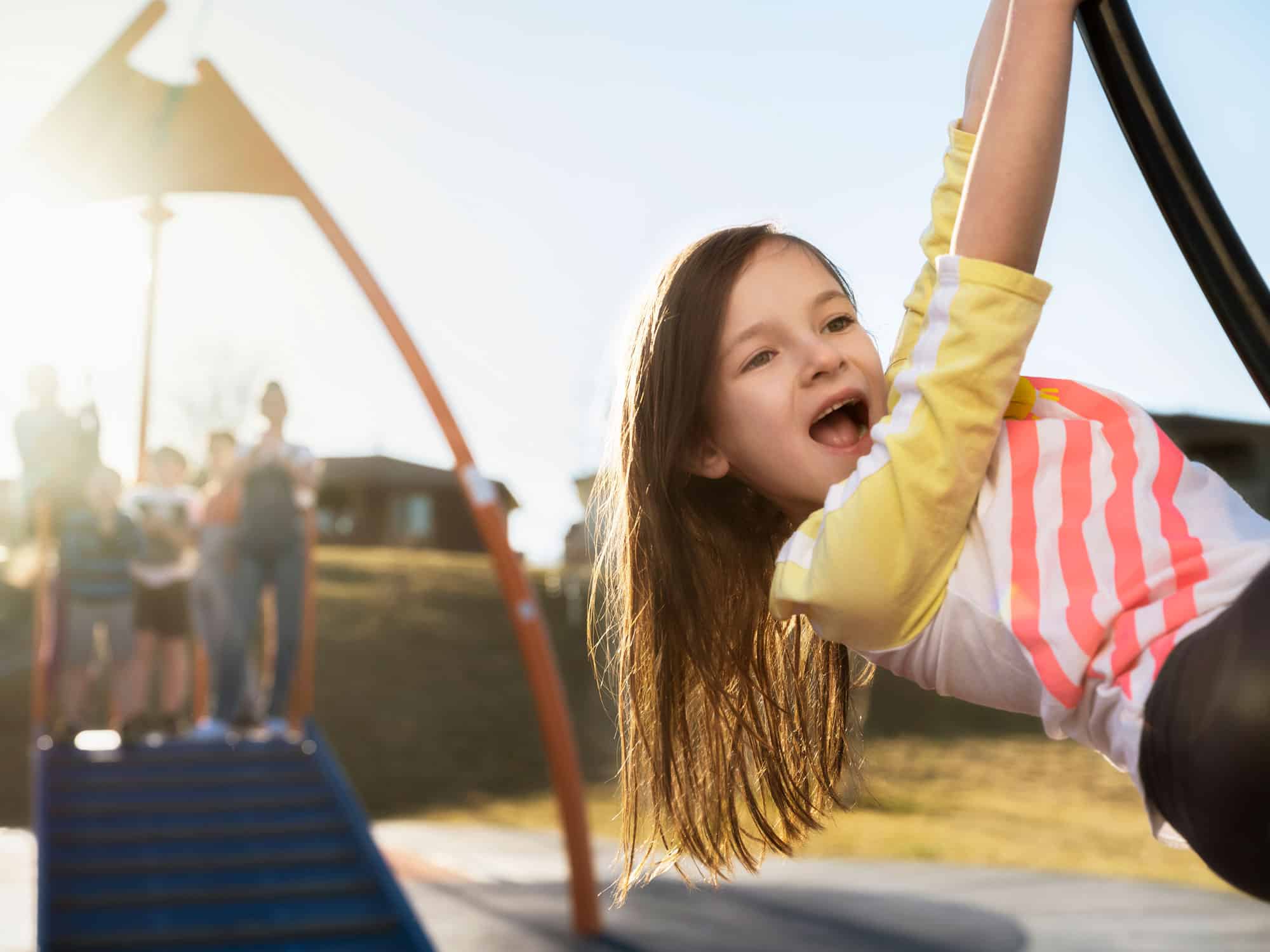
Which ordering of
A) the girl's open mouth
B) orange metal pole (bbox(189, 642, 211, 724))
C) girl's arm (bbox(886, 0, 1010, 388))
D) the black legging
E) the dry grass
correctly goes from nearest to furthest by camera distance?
the black legging < girl's arm (bbox(886, 0, 1010, 388)) < the girl's open mouth < orange metal pole (bbox(189, 642, 211, 724)) < the dry grass

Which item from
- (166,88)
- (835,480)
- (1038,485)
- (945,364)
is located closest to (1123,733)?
(1038,485)

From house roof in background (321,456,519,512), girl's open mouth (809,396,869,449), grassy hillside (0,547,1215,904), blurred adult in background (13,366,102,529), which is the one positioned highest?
girl's open mouth (809,396,869,449)

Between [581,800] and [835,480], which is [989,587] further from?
[581,800]

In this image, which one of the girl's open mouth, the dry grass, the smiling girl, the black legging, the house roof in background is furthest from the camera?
the house roof in background

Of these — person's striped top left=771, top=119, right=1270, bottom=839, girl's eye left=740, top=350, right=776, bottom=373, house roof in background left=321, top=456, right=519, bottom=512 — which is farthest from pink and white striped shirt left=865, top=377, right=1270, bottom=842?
house roof in background left=321, top=456, right=519, bottom=512

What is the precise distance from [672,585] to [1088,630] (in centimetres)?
68

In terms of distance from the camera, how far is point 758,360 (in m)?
1.54

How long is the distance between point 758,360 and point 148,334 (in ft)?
26.9

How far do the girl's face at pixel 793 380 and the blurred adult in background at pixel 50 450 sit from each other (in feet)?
17.4

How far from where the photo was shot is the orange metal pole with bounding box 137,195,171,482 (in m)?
8.15

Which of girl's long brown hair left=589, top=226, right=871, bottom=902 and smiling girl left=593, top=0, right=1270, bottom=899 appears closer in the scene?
smiling girl left=593, top=0, right=1270, bottom=899

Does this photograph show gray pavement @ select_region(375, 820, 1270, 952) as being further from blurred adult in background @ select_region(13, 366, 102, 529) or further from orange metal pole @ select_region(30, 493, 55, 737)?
blurred adult in background @ select_region(13, 366, 102, 529)

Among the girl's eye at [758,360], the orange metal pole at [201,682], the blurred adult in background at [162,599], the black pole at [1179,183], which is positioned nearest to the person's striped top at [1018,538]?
the black pole at [1179,183]

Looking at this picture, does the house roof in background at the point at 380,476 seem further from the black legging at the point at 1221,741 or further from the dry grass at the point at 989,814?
the black legging at the point at 1221,741
